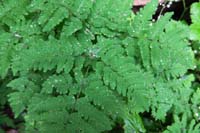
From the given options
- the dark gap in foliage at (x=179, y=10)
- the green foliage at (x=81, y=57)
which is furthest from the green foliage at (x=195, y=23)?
the green foliage at (x=81, y=57)

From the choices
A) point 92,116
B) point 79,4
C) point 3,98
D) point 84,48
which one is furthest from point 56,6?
point 3,98

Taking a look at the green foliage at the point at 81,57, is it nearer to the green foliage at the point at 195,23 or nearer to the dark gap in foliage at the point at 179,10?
the green foliage at the point at 195,23

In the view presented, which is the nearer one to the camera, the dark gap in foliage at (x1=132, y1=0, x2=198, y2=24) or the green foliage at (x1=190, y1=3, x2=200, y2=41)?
the green foliage at (x1=190, y1=3, x2=200, y2=41)

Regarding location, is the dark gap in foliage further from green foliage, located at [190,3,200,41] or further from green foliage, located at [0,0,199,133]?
green foliage, located at [0,0,199,133]

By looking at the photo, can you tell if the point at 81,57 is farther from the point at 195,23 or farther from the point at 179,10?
the point at 179,10

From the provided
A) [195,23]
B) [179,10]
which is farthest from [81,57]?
[179,10]

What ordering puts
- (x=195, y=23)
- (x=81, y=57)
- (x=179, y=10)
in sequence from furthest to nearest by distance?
(x=179, y=10), (x=195, y=23), (x=81, y=57)

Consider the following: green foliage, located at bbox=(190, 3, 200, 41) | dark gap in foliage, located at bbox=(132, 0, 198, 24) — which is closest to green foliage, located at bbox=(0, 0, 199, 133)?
green foliage, located at bbox=(190, 3, 200, 41)

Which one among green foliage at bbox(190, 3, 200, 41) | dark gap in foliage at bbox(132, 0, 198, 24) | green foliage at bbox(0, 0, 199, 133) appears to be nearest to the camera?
green foliage at bbox(0, 0, 199, 133)

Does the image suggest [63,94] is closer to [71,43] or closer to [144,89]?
[71,43]
